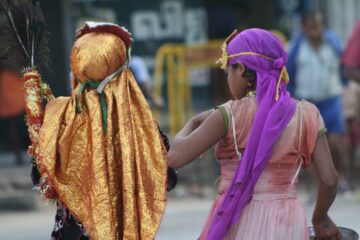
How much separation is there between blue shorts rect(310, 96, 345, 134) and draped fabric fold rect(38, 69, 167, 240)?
5235mm

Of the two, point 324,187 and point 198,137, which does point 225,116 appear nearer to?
point 198,137

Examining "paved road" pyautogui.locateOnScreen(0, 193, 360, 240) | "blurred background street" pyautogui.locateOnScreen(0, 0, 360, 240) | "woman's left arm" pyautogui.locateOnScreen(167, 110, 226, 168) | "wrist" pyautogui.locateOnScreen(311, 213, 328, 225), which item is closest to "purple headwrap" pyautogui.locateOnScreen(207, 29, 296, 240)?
"woman's left arm" pyautogui.locateOnScreen(167, 110, 226, 168)

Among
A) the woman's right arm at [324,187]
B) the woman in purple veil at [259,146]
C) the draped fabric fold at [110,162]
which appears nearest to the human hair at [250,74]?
the woman in purple veil at [259,146]

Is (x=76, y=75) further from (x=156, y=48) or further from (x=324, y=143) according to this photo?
(x=156, y=48)

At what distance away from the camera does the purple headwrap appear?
14.7ft

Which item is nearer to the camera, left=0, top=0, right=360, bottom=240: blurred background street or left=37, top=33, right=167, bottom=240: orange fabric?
left=37, top=33, right=167, bottom=240: orange fabric

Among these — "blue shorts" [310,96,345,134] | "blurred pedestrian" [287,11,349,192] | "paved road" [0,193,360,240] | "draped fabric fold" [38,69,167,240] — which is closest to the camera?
"draped fabric fold" [38,69,167,240]

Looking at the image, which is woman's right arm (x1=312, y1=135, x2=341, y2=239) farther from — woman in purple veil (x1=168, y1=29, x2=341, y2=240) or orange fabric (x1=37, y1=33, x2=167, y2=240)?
orange fabric (x1=37, y1=33, x2=167, y2=240)

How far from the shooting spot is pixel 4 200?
10859 millimetres

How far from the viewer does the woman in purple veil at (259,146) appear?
14.8ft

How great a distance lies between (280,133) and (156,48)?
28.5 feet

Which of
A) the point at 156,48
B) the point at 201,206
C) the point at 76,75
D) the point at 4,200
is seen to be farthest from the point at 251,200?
the point at 156,48

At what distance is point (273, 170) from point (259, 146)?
0.47 feet

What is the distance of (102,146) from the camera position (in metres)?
4.79
